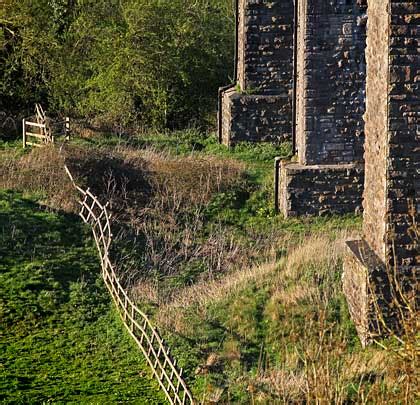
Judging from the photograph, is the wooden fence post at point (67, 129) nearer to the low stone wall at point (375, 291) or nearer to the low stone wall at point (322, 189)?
the low stone wall at point (322, 189)

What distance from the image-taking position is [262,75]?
23219 millimetres

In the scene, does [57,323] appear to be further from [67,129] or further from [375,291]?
[67,129]

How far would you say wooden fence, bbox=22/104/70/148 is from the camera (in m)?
24.5

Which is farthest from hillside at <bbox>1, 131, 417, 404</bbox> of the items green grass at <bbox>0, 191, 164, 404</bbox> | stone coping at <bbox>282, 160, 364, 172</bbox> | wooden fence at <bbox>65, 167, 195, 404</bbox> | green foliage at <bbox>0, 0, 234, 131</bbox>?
green foliage at <bbox>0, 0, 234, 131</bbox>

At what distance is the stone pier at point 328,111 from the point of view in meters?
18.0

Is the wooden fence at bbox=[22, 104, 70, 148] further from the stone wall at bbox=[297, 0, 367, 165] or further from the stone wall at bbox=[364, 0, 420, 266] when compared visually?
the stone wall at bbox=[364, 0, 420, 266]

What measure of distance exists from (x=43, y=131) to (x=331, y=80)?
30.5ft

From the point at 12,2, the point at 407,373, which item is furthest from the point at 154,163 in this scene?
the point at 407,373

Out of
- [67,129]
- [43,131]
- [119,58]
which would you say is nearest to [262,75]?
[67,129]

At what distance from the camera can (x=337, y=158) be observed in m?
18.8

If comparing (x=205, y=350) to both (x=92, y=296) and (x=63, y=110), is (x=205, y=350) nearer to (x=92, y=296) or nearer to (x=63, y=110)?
(x=92, y=296)

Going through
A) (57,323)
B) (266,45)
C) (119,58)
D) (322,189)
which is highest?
(266,45)

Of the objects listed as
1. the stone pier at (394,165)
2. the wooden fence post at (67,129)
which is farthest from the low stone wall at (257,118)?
the stone pier at (394,165)

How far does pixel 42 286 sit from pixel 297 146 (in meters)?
5.93
